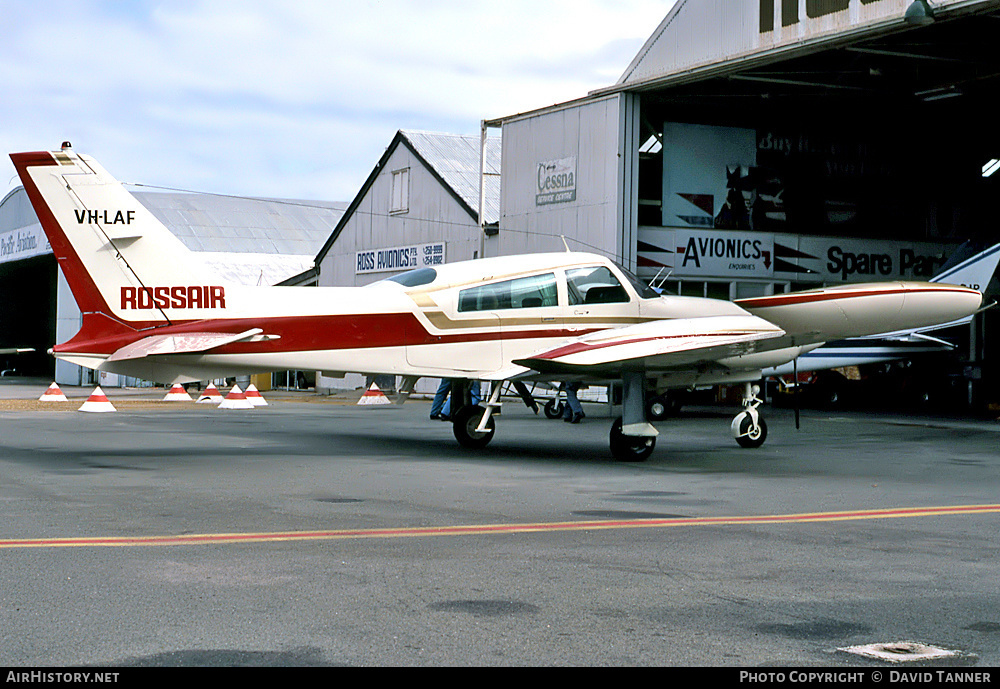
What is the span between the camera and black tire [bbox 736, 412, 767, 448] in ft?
53.5

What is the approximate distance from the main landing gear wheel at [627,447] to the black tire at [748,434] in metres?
Result: 2.75

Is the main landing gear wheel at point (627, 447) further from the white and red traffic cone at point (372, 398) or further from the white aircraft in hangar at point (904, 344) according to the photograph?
the white and red traffic cone at point (372, 398)

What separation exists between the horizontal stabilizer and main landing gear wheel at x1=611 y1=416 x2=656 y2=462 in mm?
4661

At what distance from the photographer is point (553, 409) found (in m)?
23.8

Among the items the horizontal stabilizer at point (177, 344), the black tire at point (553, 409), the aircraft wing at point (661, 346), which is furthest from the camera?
the black tire at point (553, 409)

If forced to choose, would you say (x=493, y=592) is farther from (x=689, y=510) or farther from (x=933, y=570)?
(x=689, y=510)

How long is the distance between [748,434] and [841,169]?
1796cm

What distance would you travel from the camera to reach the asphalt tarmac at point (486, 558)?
4938 mm

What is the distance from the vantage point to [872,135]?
3241 centimetres

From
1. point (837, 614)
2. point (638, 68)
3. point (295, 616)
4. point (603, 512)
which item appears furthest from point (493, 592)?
point (638, 68)

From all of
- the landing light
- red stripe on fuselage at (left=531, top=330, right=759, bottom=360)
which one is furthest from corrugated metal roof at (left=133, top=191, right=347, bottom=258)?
red stripe on fuselage at (left=531, top=330, right=759, bottom=360)

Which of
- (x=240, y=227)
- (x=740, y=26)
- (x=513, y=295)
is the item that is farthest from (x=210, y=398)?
(x=240, y=227)

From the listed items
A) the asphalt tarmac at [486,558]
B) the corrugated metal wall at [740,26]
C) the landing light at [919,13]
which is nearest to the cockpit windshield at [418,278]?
the asphalt tarmac at [486,558]

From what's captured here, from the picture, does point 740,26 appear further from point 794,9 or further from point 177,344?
point 177,344
